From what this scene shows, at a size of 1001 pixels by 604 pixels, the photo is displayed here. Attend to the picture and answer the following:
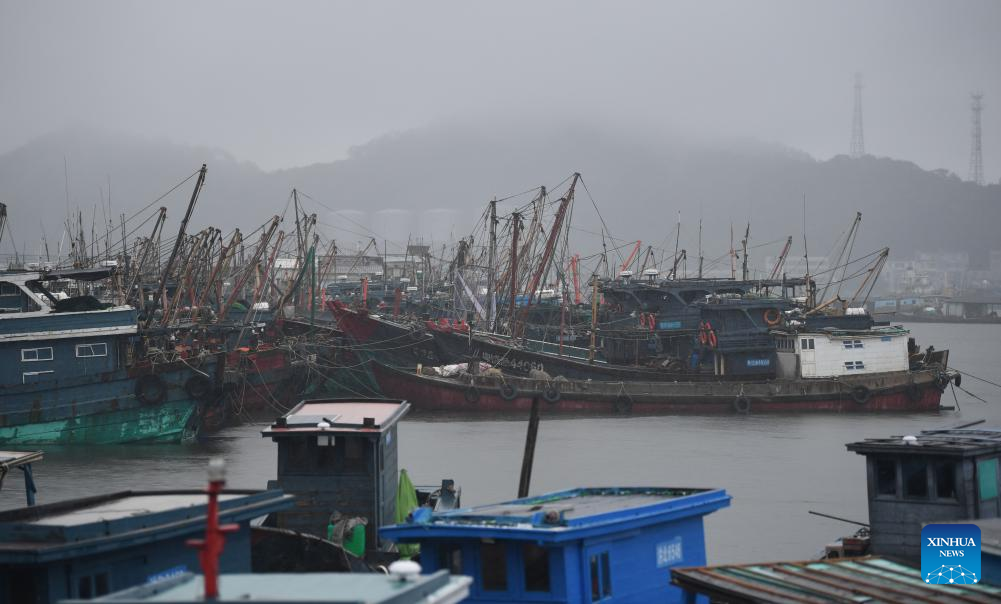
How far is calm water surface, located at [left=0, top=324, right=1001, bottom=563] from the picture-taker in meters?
26.8

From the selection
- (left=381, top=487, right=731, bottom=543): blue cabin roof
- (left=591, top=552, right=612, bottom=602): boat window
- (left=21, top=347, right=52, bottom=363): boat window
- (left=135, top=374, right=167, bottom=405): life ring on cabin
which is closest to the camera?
(left=381, top=487, right=731, bottom=543): blue cabin roof

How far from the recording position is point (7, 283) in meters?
35.4

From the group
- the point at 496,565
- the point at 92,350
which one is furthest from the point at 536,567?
the point at 92,350

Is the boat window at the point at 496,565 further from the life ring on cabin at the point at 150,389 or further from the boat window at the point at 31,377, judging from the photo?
the life ring on cabin at the point at 150,389

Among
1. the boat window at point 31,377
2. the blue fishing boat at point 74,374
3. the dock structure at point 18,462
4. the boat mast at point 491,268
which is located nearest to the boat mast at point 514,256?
the boat mast at point 491,268

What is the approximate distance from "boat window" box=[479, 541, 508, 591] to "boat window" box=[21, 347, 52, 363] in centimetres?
2587

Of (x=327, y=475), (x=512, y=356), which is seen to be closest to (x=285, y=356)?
(x=512, y=356)

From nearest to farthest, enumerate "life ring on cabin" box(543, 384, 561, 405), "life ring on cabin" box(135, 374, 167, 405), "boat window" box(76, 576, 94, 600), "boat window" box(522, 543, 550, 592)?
"boat window" box(76, 576, 94, 600), "boat window" box(522, 543, 550, 592), "life ring on cabin" box(135, 374, 167, 405), "life ring on cabin" box(543, 384, 561, 405)

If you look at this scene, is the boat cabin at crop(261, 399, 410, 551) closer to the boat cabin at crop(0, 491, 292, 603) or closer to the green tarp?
the green tarp

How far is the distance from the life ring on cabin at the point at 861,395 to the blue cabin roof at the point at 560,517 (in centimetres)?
3470

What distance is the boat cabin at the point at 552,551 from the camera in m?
12.6

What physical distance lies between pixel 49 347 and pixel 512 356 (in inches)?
862

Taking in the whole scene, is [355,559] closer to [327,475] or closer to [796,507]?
[327,475]

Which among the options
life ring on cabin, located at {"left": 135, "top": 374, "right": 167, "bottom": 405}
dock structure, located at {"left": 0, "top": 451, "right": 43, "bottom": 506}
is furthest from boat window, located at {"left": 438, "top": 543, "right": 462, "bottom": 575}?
life ring on cabin, located at {"left": 135, "top": 374, "right": 167, "bottom": 405}
